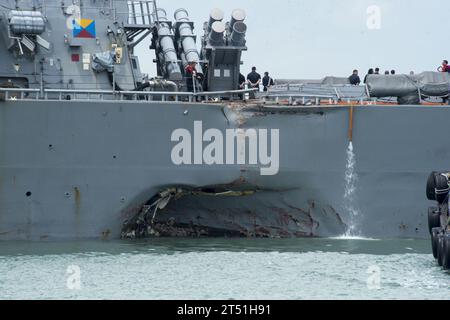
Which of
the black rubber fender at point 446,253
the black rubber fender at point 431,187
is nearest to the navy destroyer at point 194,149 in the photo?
the black rubber fender at point 431,187

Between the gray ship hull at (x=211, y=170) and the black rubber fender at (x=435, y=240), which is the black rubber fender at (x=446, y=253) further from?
the gray ship hull at (x=211, y=170)

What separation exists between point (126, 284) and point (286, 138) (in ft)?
23.8

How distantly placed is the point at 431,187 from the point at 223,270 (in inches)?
208

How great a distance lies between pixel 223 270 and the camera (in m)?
23.4

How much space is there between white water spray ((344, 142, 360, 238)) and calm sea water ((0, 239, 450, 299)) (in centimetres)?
44

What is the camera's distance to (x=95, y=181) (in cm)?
2728

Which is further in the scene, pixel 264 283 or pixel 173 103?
pixel 173 103

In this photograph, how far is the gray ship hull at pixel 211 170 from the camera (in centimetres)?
2711

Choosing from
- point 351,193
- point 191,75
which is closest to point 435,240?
point 351,193

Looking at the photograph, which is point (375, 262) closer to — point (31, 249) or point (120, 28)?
point (31, 249)

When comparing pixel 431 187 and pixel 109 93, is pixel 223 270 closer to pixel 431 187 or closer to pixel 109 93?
pixel 431 187

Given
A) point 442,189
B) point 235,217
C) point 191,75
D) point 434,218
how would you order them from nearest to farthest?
point 442,189
point 434,218
point 235,217
point 191,75

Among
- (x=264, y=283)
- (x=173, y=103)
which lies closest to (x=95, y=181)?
(x=173, y=103)

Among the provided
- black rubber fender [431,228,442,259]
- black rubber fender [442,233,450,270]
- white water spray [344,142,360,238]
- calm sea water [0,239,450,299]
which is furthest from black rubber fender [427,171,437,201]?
white water spray [344,142,360,238]
